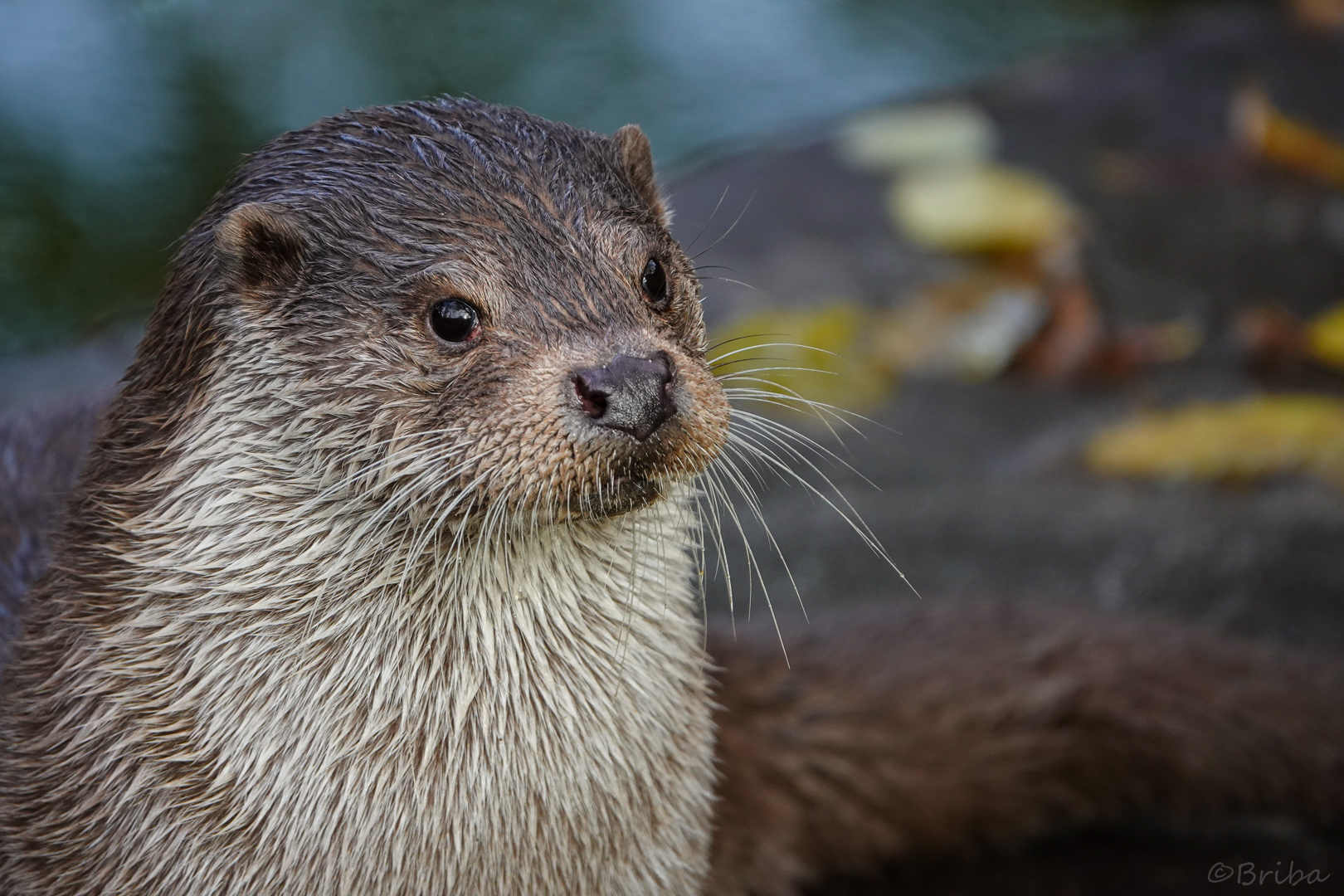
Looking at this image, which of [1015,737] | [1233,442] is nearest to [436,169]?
[1015,737]

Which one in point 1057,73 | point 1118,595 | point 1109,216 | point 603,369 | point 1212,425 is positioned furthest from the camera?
point 1057,73

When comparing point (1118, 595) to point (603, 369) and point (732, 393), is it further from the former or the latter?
point (603, 369)

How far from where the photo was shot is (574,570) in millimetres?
1702

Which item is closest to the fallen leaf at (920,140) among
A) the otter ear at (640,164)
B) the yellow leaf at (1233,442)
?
the yellow leaf at (1233,442)

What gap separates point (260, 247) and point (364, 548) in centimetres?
34

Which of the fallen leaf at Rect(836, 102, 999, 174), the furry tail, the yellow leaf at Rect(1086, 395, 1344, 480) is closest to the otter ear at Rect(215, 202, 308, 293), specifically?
the furry tail

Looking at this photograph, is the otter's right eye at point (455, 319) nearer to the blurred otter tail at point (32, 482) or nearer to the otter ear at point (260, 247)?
the otter ear at point (260, 247)

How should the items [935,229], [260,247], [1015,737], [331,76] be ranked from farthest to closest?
1. [331,76]
2. [935,229]
3. [1015,737]
4. [260,247]

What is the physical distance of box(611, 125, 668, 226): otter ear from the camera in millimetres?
1842

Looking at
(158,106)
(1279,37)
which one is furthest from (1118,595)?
(158,106)

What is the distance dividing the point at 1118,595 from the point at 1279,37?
252cm

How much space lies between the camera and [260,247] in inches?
63.9

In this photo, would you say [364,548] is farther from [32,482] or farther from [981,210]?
[981,210]

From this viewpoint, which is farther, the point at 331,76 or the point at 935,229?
the point at 331,76
